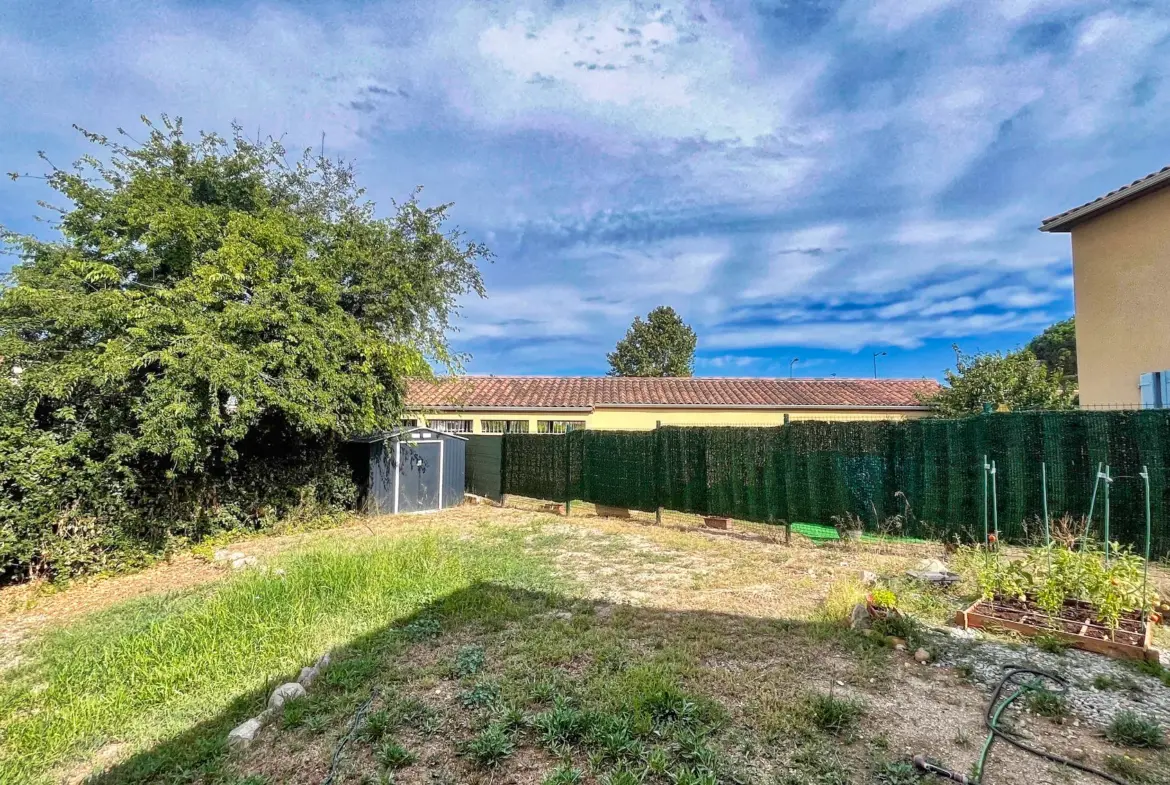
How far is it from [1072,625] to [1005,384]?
1297 cm

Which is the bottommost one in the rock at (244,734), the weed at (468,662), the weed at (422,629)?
the weed at (422,629)

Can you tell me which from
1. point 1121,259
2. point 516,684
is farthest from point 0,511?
point 1121,259

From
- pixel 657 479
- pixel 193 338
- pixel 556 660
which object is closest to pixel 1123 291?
pixel 657 479

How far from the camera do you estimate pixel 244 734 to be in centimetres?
293

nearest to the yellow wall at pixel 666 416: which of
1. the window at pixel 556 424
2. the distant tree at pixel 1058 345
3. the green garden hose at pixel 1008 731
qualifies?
the window at pixel 556 424

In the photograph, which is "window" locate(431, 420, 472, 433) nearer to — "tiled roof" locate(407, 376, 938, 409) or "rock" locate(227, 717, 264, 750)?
"tiled roof" locate(407, 376, 938, 409)

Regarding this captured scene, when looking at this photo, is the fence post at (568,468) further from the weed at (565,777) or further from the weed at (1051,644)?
the weed at (565,777)

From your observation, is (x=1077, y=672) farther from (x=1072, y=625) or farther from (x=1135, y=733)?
(x=1135, y=733)

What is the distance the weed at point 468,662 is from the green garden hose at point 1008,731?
2652mm

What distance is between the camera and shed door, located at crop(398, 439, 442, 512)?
12.6 m

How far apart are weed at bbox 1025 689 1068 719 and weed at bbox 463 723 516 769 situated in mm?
2966

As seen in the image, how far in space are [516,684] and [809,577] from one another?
4074 millimetres

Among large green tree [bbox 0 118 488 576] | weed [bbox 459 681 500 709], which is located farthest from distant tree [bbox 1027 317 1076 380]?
weed [bbox 459 681 500 709]

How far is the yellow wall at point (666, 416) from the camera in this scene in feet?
57.6
